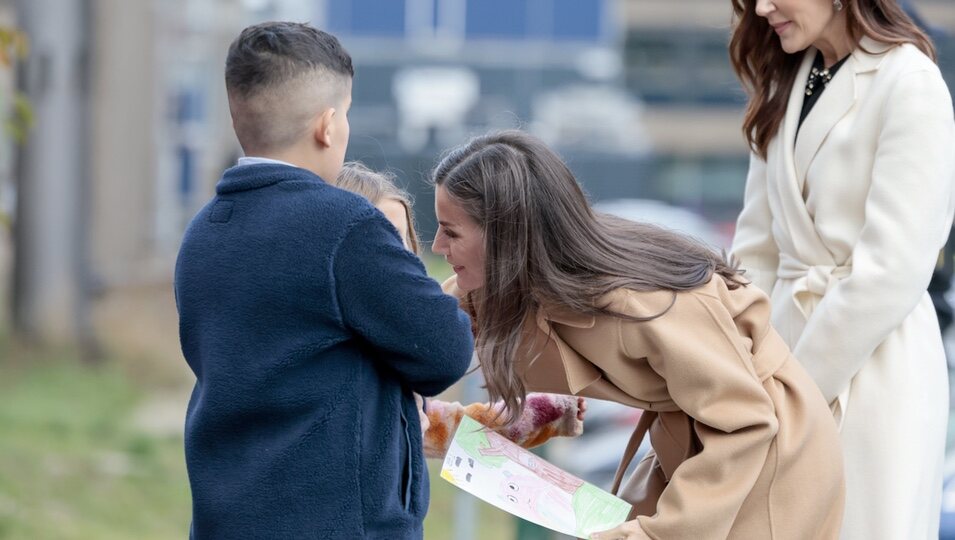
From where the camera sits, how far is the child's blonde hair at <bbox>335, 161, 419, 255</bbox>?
2.56 m

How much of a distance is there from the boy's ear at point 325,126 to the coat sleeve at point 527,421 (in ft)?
2.29

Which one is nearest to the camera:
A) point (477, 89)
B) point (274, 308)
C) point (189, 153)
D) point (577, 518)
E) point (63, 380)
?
point (274, 308)

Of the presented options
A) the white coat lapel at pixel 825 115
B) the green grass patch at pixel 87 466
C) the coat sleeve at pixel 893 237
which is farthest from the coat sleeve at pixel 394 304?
the green grass patch at pixel 87 466

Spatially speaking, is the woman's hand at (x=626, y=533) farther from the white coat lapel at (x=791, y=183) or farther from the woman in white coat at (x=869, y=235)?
the white coat lapel at (x=791, y=183)

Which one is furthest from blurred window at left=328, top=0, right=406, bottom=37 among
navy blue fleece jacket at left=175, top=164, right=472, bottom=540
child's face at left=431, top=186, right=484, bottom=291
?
navy blue fleece jacket at left=175, top=164, right=472, bottom=540

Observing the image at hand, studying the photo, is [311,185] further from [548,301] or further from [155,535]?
[155,535]

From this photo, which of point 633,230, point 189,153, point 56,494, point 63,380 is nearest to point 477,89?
point 189,153

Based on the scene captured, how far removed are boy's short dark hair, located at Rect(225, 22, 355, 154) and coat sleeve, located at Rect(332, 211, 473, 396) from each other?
0.23m

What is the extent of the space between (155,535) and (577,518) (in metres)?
4.14

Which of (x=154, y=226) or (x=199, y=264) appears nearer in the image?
(x=199, y=264)

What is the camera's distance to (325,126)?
2.12 m

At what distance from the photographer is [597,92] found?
90.5 feet

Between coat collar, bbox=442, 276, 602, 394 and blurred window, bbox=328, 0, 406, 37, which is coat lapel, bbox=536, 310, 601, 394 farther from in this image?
blurred window, bbox=328, 0, 406, 37

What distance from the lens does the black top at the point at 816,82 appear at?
104 inches
